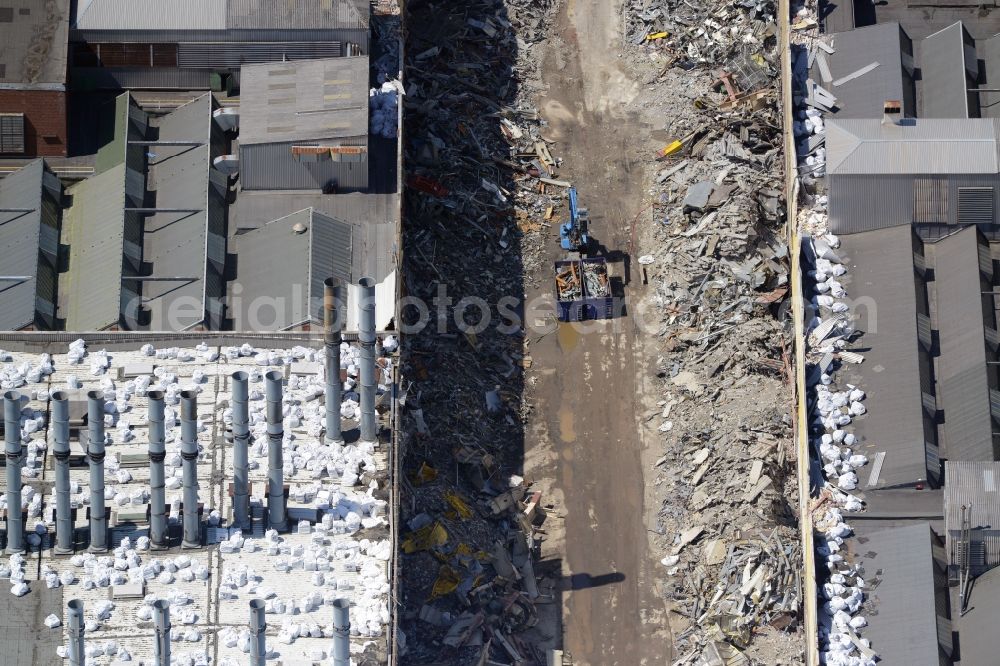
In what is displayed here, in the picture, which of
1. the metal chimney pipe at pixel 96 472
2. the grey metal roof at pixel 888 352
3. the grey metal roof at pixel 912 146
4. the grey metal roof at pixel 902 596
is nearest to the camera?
the metal chimney pipe at pixel 96 472

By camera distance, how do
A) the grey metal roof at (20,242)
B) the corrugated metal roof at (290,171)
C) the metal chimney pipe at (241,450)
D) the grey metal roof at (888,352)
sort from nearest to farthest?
the metal chimney pipe at (241,450)
the grey metal roof at (888,352)
the grey metal roof at (20,242)
the corrugated metal roof at (290,171)

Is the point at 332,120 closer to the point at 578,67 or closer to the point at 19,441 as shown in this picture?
the point at 578,67

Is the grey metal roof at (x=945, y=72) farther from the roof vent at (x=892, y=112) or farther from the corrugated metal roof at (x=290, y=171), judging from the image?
the corrugated metal roof at (x=290, y=171)

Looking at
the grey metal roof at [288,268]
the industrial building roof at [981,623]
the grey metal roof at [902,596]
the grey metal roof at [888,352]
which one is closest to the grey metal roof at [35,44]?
the grey metal roof at [288,268]

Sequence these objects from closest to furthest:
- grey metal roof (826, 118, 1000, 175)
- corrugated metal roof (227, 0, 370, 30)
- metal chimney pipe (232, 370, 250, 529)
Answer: metal chimney pipe (232, 370, 250, 529) < grey metal roof (826, 118, 1000, 175) < corrugated metal roof (227, 0, 370, 30)

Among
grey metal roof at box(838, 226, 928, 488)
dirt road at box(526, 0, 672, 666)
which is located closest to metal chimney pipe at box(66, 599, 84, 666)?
dirt road at box(526, 0, 672, 666)

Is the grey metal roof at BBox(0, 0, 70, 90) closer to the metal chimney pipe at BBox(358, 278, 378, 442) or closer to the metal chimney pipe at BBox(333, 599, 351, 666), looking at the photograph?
the metal chimney pipe at BBox(358, 278, 378, 442)

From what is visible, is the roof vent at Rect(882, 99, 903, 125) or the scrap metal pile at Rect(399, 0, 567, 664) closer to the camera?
the scrap metal pile at Rect(399, 0, 567, 664)
